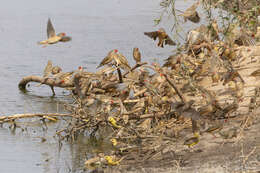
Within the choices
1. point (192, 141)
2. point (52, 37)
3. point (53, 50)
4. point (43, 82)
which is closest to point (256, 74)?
point (192, 141)

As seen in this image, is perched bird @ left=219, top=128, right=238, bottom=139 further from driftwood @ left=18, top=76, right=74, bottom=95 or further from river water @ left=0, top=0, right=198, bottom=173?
driftwood @ left=18, top=76, right=74, bottom=95

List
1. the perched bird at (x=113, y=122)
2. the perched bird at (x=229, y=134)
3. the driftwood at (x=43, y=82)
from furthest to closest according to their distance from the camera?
the driftwood at (x=43, y=82) < the perched bird at (x=113, y=122) < the perched bird at (x=229, y=134)

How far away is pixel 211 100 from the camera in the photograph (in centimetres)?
636

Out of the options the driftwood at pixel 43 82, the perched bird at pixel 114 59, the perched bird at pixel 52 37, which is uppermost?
the perched bird at pixel 52 37

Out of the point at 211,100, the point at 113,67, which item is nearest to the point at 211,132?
the point at 211,100

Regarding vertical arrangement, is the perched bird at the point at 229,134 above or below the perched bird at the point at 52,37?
below

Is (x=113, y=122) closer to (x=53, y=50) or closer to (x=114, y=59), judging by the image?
(x=114, y=59)

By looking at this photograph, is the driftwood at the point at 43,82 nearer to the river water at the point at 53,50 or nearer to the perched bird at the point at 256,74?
the river water at the point at 53,50

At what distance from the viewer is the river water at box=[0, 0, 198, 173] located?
6775 millimetres

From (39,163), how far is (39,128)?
1.23 m

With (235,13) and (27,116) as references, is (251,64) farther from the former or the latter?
(27,116)

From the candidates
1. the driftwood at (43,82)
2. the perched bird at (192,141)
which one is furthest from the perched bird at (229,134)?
the driftwood at (43,82)

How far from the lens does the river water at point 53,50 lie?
6.78m

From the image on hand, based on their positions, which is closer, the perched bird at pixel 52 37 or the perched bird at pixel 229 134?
the perched bird at pixel 229 134
